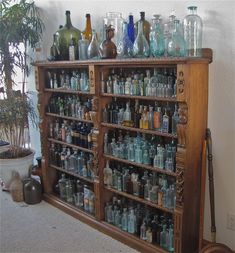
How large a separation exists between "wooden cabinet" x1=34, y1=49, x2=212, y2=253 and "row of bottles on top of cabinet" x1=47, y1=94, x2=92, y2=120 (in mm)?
22

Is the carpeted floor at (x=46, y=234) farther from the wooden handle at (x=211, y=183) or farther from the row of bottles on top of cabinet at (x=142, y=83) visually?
the row of bottles on top of cabinet at (x=142, y=83)

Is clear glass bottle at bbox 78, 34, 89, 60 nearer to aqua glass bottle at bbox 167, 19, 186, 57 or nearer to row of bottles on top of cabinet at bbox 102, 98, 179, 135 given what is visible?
row of bottles on top of cabinet at bbox 102, 98, 179, 135

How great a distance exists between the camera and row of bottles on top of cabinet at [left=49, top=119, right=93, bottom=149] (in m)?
2.68

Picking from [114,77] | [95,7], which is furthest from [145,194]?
[95,7]

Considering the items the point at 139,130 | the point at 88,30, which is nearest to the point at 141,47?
the point at 139,130

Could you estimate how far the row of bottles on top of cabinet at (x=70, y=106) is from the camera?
2.64 metres

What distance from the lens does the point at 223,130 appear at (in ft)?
6.85

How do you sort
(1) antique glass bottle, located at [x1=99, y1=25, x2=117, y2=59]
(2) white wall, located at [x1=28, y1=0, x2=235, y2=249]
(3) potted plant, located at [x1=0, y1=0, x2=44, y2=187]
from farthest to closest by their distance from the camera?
1. (3) potted plant, located at [x1=0, y1=0, x2=44, y2=187]
2. (1) antique glass bottle, located at [x1=99, y1=25, x2=117, y2=59]
3. (2) white wall, located at [x1=28, y1=0, x2=235, y2=249]

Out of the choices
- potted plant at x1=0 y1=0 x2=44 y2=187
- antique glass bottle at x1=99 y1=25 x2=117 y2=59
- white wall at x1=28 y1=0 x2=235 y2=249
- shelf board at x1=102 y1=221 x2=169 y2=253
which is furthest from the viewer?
potted plant at x1=0 y1=0 x2=44 y2=187

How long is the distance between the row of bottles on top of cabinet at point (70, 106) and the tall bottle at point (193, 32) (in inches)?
37.5

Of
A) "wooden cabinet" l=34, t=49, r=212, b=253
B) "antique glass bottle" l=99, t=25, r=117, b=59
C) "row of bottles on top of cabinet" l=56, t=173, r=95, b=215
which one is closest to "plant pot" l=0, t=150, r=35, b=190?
"wooden cabinet" l=34, t=49, r=212, b=253

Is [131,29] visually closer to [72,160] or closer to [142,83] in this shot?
[142,83]

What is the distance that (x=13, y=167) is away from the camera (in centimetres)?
326

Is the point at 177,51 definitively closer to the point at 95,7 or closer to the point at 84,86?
the point at 84,86
